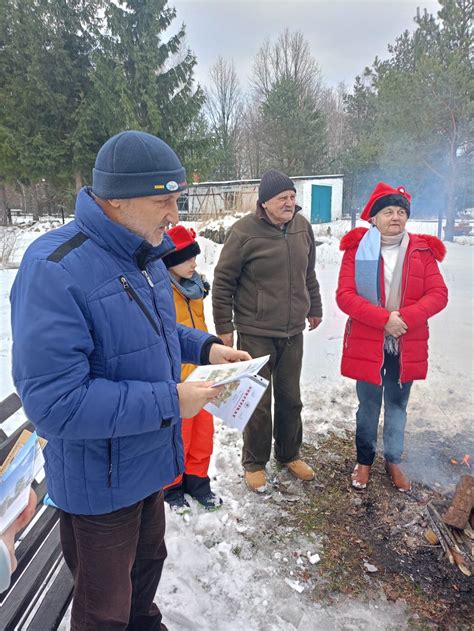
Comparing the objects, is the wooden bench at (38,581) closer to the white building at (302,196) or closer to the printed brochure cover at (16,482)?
the printed brochure cover at (16,482)

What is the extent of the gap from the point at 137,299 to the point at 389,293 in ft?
6.51

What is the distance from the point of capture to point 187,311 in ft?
9.48

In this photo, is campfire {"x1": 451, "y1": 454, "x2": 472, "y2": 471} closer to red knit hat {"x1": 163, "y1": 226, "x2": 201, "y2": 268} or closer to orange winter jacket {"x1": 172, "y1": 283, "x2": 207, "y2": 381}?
orange winter jacket {"x1": 172, "y1": 283, "x2": 207, "y2": 381}

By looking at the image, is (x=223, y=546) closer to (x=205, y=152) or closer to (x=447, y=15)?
(x=205, y=152)

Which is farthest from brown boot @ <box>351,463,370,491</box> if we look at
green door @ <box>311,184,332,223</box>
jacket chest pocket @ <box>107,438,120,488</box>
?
Result: green door @ <box>311,184,332,223</box>

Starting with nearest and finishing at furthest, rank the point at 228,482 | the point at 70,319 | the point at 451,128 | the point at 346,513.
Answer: the point at 70,319
the point at 346,513
the point at 228,482
the point at 451,128

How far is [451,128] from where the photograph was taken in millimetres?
16328

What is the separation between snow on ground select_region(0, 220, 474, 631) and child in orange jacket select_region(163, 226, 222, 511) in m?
0.12

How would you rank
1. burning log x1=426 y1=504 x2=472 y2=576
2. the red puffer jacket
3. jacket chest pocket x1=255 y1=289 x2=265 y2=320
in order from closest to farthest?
burning log x1=426 y1=504 x2=472 y2=576, the red puffer jacket, jacket chest pocket x1=255 y1=289 x2=265 y2=320

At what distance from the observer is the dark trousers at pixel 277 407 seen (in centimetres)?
312

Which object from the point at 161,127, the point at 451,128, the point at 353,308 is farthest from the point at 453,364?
the point at 161,127

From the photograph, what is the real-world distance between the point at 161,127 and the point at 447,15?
1251 centimetres

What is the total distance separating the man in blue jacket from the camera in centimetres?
122

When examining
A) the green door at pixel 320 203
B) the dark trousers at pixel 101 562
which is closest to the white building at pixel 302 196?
the green door at pixel 320 203
